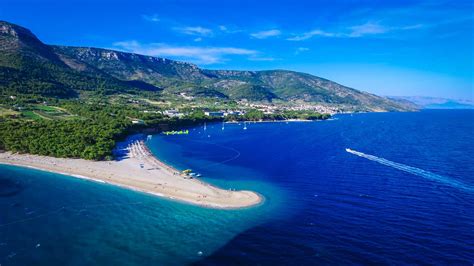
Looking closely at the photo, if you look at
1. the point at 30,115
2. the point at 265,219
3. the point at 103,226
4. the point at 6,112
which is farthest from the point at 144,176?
the point at 6,112

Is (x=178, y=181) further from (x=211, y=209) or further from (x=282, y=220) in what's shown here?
(x=282, y=220)

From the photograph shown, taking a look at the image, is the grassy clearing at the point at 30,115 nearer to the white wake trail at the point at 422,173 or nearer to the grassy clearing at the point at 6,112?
the grassy clearing at the point at 6,112

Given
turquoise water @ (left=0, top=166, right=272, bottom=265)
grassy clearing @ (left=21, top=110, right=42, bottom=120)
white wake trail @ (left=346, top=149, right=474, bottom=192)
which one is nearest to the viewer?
turquoise water @ (left=0, top=166, right=272, bottom=265)

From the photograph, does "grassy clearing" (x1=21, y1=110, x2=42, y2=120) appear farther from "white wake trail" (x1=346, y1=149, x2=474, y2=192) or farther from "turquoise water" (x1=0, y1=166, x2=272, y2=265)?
"white wake trail" (x1=346, y1=149, x2=474, y2=192)

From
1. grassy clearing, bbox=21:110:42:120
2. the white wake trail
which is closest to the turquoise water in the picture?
the white wake trail

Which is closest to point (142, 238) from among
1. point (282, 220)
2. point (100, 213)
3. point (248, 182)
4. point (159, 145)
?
point (100, 213)

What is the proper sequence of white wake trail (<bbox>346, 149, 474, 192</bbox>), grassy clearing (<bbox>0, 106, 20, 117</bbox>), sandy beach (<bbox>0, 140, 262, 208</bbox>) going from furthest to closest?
grassy clearing (<bbox>0, 106, 20, 117</bbox>), white wake trail (<bbox>346, 149, 474, 192</bbox>), sandy beach (<bbox>0, 140, 262, 208</bbox>)
